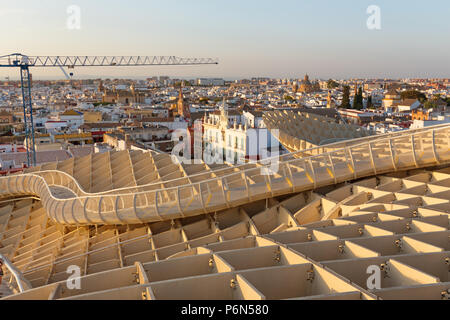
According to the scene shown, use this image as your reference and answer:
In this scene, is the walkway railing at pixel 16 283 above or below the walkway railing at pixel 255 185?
below

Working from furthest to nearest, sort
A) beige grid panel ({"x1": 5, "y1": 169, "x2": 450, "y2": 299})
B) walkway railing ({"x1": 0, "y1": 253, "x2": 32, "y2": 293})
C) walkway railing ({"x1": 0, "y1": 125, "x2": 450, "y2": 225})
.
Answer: walkway railing ({"x1": 0, "y1": 125, "x2": 450, "y2": 225}) → walkway railing ({"x1": 0, "y1": 253, "x2": 32, "y2": 293}) → beige grid panel ({"x1": 5, "y1": 169, "x2": 450, "y2": 299})

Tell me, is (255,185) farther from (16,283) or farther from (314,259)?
(16,283)

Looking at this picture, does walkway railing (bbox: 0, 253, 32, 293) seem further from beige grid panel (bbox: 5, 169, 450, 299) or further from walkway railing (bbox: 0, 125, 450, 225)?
walkway railing (bbox: 0, 125, 450, 225)

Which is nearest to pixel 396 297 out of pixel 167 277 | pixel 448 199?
pixel 167 277

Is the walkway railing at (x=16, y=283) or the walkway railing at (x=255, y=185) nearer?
the walkway railing at (x=16, y=283)

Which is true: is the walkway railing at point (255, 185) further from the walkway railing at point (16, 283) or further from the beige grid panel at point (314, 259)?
the walkway railing at point (16, 283)

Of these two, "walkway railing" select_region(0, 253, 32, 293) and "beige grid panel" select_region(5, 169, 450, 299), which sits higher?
"beige grid panel" select_region(5, 169, 450, 299)

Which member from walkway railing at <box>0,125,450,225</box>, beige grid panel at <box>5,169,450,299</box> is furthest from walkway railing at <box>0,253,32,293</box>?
walkway railing at <box>0,125,450,225</box>

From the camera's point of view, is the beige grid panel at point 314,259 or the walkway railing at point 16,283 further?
the walkway railing at point 16,283

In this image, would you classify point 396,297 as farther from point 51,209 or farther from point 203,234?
point 51,209

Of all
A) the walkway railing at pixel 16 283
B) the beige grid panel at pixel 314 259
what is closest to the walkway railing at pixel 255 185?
the beige grid panel at pixel 314 259

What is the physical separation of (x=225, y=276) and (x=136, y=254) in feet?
20.9

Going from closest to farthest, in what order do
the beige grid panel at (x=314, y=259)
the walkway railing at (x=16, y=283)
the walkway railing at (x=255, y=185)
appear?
1. the beige grid panel at (x=314, y=259)
2. the walkway railing at (x=16, y=283)
3. the walkway railing at (x=255, y=185)

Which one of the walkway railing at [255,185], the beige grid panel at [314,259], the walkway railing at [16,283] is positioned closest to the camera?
the beige grid panel at [314,259]
